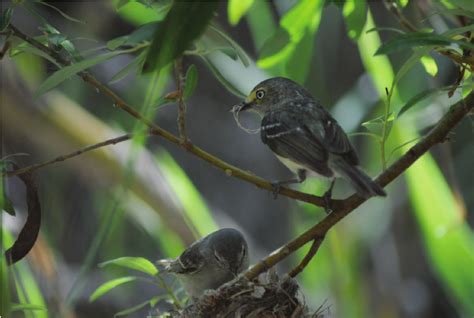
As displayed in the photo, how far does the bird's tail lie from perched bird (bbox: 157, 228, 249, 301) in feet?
2.48

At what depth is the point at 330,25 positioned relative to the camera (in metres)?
4.38

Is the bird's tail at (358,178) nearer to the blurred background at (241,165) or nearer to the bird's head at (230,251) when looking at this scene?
the blurred background at (241,165)

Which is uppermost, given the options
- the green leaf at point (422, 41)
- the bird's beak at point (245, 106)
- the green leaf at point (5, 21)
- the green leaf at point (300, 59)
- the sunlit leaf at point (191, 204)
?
the sunlit leaf at point (191, 204)

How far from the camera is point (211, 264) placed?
2.73 metres

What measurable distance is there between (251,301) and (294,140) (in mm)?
465

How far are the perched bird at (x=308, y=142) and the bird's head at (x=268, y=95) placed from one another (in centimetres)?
2

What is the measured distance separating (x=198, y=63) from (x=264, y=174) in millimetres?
925

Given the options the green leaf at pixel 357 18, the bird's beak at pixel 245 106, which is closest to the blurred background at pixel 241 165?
the green leaf at pixel 357 18

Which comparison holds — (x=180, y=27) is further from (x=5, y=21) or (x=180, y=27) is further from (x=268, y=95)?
(x=268, y=95)

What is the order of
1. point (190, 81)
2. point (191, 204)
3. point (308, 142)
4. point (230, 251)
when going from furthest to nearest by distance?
point (191, 204) → point (230, 251) → point (308, 142) → point (190, 81)

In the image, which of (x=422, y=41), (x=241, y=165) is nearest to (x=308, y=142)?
→ (x=422, y=41)

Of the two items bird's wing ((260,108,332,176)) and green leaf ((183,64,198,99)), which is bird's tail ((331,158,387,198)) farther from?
green leaf ((183,64,198,99))

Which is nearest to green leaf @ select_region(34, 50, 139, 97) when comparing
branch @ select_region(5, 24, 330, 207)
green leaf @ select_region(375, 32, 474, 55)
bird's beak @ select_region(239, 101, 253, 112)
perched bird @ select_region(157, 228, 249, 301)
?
branch @ select_region(5, 24, 330, 207)

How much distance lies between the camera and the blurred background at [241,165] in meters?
1.87
